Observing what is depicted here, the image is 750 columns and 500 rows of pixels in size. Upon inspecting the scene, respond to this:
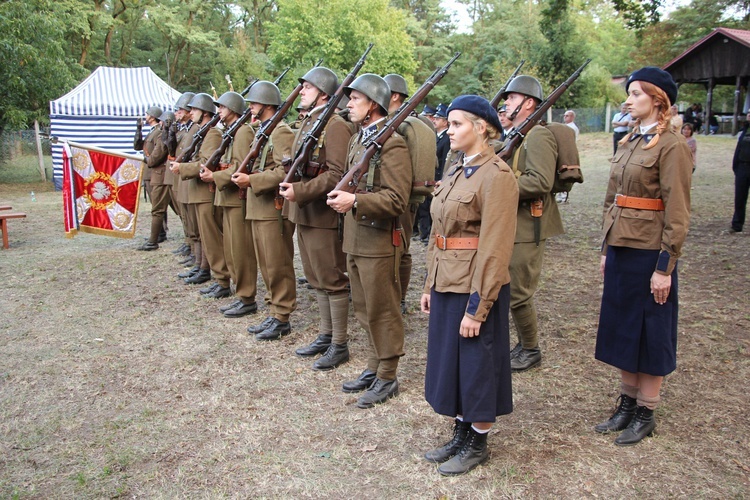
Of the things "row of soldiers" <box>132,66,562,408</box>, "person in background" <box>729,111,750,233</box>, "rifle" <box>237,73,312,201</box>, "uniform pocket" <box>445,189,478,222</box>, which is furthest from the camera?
"person in background" <box>729,111,750,233</box>

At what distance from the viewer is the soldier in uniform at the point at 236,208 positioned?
20.6 feet

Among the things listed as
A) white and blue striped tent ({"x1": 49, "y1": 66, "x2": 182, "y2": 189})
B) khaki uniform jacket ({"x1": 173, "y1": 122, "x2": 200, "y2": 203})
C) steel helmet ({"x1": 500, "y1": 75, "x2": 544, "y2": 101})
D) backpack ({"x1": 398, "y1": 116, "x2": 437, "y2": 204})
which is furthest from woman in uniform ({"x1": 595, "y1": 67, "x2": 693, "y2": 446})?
white and blue striped tent ({"x1": 49, "y1": 66, "x2": 182, "y2": 189})

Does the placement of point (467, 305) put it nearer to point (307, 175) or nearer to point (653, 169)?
point (653, 169)

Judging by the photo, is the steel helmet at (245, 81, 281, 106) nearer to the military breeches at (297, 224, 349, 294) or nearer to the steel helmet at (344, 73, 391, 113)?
the military breeches at (297, 224, 349, 294)

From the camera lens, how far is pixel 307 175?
515 centimetres

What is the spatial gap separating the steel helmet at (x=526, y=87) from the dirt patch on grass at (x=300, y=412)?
2185 mm

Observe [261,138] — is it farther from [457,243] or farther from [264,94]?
[457,243]

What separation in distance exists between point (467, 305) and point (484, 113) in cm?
102

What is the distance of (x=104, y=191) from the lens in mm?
9852

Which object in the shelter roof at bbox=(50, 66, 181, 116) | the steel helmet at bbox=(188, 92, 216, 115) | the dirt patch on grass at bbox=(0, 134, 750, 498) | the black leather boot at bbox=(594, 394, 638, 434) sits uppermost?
the shelter roof at bbox=(50, 66, 181, 116)

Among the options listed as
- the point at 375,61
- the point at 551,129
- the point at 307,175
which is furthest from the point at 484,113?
the point at 375,61

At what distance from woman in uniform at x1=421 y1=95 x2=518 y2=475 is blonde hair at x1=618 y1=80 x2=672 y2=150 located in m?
0.94

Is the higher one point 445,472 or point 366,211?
point 366,211

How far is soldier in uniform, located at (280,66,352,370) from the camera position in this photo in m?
4.92
